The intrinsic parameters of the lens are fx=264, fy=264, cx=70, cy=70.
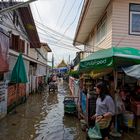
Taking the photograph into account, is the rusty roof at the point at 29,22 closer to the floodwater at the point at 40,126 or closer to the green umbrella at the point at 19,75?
the green umbrella at the point at 19,75

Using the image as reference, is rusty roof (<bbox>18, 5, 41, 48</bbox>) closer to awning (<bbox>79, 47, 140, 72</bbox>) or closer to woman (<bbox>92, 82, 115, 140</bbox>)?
awning (<bbox>79, 47, 140, 72</bbox>)

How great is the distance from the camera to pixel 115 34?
1122 centimetres

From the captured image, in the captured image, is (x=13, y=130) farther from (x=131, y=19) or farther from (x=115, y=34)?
(x=131, y=19)

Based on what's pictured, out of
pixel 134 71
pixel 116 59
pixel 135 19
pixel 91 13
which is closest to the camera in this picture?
pixel 134 71

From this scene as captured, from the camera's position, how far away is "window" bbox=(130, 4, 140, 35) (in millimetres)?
11469

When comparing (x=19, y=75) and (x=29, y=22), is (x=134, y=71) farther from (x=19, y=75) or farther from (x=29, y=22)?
(x=29, y=22)

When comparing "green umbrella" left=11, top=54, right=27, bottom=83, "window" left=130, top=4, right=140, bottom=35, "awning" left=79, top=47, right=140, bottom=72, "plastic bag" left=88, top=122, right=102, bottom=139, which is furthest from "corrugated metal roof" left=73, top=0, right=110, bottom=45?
"plastic bag" left=88, top=122, right=102, bottom=139

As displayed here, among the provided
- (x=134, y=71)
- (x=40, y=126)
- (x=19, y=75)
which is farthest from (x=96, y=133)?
(x=19, y=75)

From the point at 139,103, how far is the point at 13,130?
457cm

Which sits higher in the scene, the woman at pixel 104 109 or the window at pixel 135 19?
the window at pixel 135 19

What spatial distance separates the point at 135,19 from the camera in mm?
11562

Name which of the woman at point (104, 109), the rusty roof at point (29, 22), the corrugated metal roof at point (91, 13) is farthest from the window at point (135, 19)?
the rusty roof at point (29, 22)

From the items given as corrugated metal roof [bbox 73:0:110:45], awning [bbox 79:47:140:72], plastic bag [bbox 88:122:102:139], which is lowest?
plastic bag [bbox 88:122:102:139]

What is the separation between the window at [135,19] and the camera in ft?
37.6
